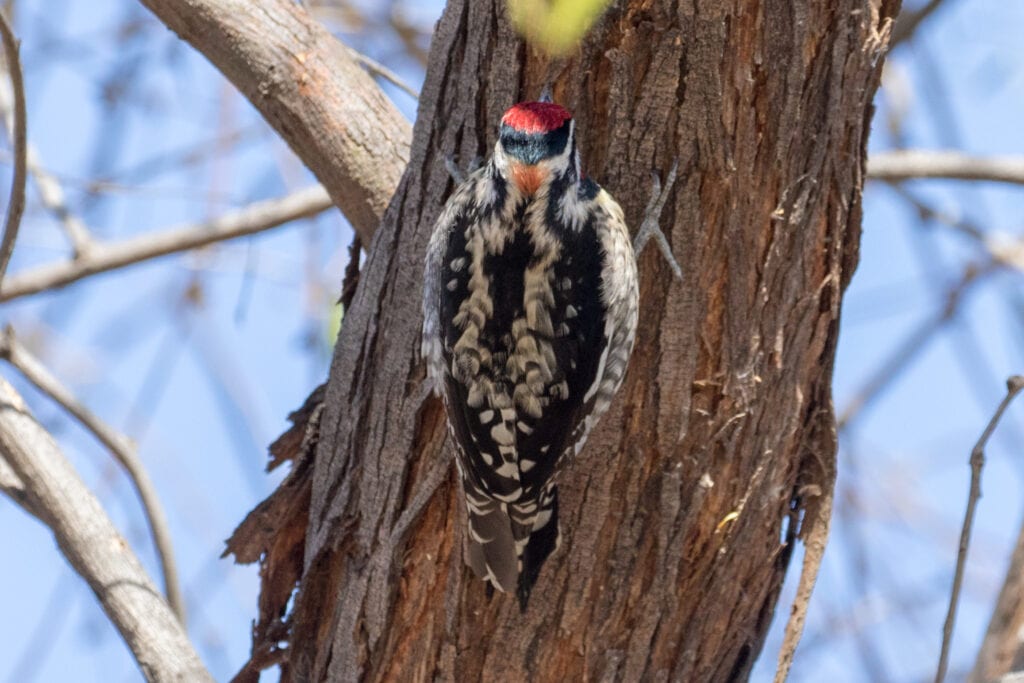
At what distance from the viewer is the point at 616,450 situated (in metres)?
2.65

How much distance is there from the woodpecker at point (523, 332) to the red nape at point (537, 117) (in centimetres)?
9

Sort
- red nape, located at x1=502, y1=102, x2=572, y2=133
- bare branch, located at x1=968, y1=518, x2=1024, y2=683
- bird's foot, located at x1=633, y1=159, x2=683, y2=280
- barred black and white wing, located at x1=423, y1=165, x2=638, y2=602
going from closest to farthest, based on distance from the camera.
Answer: bare branch, located at x1=968, y1=518, x2=1024, y2=683
red nape, located at x1=502, y1=102, x2=572, y2=133
bird's foot, located at x1=633, y1=159, x2=683, y2=280
barred black and white wing, located at x1=423, y1=165, x2=638, y2=602

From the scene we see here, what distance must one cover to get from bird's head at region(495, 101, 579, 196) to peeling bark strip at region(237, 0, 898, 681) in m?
0.07

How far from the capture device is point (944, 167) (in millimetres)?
4023

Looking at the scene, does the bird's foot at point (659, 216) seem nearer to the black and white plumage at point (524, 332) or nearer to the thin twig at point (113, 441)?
the black and white plumage at point (524, 332)

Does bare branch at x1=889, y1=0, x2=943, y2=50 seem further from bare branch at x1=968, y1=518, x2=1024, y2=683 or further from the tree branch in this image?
bare branch at x1=968, y1=518, x2=1024, y2=683

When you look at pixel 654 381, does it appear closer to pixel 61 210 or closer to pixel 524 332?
pixel 524 332

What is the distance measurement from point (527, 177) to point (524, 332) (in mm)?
331

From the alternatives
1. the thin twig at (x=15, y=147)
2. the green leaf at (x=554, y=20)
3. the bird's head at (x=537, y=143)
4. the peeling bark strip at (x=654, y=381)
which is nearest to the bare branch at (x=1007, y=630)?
the peeling bark strip at (x=654, y=381)

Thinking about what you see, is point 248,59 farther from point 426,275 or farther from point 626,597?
point 626,597

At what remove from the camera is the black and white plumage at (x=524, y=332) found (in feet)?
8.58

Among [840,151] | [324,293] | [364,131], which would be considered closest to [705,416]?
[840,151]

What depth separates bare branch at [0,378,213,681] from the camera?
108 inches

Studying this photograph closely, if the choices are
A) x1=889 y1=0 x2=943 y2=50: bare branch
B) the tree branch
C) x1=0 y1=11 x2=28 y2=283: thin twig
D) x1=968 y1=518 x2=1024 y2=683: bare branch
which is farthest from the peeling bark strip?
x1=889 y1=0 x2=943 y2=50: bare branch
